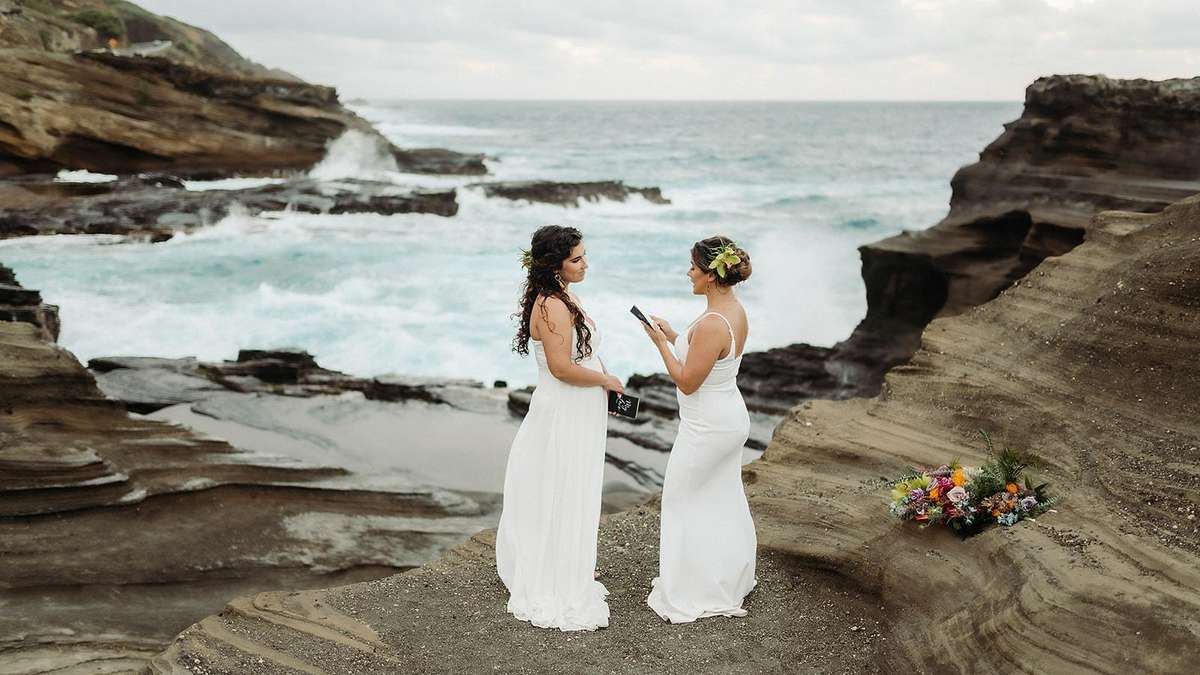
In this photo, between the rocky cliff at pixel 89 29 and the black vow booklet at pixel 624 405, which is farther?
the rocky cliff at pixel 89 29

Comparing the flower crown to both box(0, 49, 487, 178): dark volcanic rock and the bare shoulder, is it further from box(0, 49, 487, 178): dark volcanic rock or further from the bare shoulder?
box(0, 49, 487, 178): dark volcanic rock

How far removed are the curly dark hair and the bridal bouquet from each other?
204 centimetres

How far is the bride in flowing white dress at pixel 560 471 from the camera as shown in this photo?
5.99m

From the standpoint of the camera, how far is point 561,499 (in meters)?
6.21

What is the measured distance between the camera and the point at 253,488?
9312 millimetres

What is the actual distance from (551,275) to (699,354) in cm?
93

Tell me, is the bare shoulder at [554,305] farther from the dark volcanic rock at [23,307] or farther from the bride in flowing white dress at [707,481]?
the dark volcanic rock at [23,307]

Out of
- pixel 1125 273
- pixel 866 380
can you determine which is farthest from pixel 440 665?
pixel 866 380

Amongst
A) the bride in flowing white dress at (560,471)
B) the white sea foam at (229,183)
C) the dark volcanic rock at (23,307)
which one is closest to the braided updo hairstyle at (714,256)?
the bride in flowing white dress at (560,471)

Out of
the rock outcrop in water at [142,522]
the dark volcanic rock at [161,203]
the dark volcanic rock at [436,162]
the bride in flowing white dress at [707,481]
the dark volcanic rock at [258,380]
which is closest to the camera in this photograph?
the bride in flowing white dress at [707,481]

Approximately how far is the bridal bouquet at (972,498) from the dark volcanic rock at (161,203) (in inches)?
971

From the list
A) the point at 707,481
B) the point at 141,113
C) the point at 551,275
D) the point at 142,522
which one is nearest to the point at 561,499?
the point at 707,481

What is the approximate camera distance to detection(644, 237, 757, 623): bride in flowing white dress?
19.4ft

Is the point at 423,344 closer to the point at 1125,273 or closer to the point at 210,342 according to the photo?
the point at 210,342
